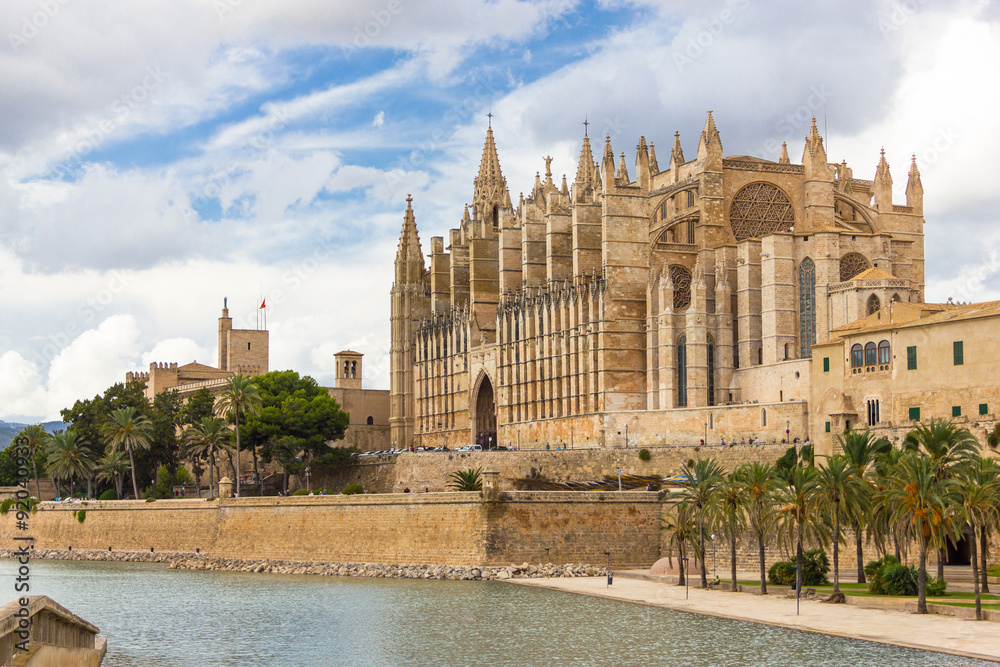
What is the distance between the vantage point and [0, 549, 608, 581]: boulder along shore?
44969 mm

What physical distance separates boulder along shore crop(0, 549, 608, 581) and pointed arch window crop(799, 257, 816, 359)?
18.1 meters

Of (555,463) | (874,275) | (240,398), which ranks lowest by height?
(555,463)

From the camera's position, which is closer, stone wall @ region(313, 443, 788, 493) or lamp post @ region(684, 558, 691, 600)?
lamp post @ region(684, 558, 691, 600)

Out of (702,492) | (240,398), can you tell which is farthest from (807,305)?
(240,398)

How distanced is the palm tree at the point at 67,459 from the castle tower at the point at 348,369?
22700mm

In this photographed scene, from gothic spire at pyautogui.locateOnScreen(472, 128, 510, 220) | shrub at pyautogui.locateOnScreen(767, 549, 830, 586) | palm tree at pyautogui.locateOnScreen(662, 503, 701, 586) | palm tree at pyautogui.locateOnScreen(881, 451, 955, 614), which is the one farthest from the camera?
gothic spire at pyautogui.locateOnScreen(472, 128, 510, 220)

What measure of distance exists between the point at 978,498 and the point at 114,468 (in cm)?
4834

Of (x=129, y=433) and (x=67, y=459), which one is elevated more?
(x=129, y=433)

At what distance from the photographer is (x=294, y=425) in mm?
69938

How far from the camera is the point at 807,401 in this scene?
5500 cm

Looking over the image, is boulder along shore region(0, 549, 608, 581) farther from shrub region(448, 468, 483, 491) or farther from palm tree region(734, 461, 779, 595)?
palm tree region(734, 461, 779, 595)

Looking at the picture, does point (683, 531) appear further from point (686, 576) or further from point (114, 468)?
point (114, 468)

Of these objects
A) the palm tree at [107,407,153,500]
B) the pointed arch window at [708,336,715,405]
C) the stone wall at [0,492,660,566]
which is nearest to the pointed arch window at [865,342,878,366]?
the stone wall at [0,492,660,566]

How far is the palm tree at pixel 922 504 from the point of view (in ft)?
104
